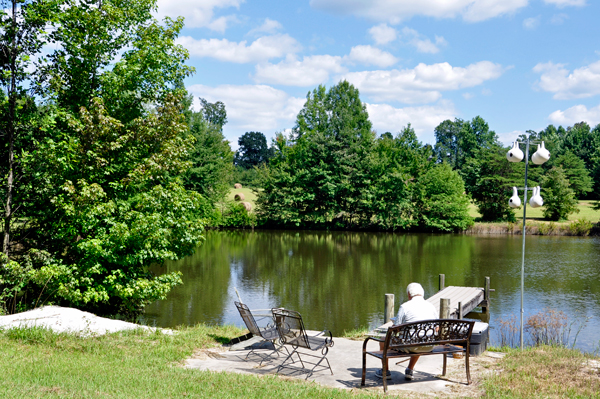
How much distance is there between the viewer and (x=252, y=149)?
106625 mm

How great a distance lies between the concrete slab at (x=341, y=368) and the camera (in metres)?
6.08

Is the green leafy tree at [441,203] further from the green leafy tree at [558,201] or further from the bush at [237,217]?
the bush at [237,217]

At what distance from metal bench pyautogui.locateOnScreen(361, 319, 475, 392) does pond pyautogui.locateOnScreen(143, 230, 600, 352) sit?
709 centimetres

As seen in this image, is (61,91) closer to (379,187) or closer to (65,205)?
(65,205)

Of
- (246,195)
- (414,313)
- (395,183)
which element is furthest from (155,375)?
(246,195)

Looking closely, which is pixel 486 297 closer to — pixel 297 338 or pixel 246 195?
pixel 297 338

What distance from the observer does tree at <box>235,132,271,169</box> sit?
347ft

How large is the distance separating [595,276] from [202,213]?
29.9 m

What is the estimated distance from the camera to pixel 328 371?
6.77 m

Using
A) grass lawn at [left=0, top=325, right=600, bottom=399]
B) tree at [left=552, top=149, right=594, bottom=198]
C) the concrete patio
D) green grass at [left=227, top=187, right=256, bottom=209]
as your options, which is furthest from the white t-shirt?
tree at [left=552, top=149, right=594, bottom=198]

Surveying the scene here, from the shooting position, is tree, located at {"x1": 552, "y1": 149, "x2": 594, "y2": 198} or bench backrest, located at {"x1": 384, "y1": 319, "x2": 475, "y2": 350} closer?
bench backrest, located at {"x1": 384, "y1": 319, "x2": 475, "y2": 350}

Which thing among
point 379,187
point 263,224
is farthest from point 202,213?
point 379,187

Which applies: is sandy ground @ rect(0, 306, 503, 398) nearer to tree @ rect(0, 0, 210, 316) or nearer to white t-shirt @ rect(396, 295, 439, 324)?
white t-shirt @ rect(396, 295, 439, 324)

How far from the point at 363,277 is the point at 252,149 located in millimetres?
87856
